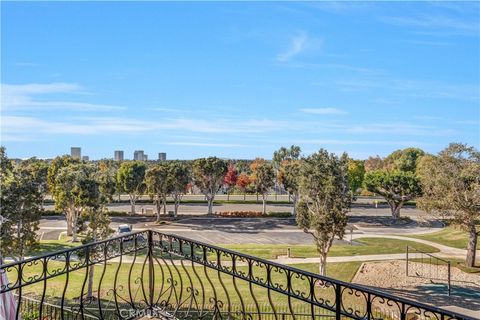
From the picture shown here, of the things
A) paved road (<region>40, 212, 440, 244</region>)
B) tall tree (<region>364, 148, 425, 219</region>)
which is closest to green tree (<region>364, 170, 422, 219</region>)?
tall tree (<region>364, 148, 425, 219</region>)

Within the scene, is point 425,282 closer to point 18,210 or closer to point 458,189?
point 458,189

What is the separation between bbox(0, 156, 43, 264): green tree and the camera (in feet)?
59.5

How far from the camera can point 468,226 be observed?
2533 cm

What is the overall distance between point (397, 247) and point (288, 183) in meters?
16.2

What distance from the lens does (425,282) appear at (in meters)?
22.5

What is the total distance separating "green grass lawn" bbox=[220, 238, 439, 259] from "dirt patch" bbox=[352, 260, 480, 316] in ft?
11.0

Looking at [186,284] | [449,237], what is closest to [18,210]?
[186,284]

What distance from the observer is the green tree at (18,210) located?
1814 cm

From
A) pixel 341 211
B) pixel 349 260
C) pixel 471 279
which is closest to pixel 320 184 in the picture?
pixel 341 211

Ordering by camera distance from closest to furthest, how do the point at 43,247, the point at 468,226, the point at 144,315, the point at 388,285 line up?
1. the point at 144,315
2. the point at 388,285
3. the point at 468,226
4. the point at 43,247

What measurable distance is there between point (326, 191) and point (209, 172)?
87.7ft

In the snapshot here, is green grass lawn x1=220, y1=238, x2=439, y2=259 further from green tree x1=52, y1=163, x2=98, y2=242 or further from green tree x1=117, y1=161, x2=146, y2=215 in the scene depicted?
green tree x1=117, y1=161, x2=146, y2=215

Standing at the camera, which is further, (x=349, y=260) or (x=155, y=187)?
(x=155, y=187)

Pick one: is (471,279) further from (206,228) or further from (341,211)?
(206,228)
